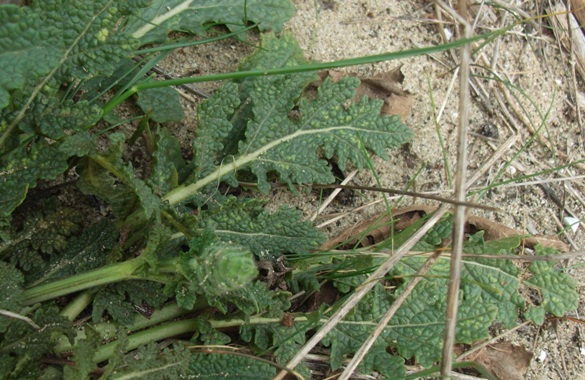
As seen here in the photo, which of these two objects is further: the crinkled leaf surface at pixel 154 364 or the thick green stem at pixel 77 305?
the thick green stem at pixel 77 305

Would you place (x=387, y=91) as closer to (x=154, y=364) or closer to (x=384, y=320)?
(x=384, y=320)

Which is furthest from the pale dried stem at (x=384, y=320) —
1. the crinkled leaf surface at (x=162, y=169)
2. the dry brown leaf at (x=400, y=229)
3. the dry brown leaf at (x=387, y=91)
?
the crinkled leaf surface at (x=162, y=169)

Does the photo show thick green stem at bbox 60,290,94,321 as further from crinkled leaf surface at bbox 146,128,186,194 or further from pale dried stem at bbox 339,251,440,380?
pale dried stem at bbox 339,251,440,380

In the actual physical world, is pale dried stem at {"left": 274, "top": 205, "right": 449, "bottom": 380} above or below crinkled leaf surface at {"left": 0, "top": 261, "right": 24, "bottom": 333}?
below

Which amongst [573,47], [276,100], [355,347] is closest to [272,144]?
[276,100]

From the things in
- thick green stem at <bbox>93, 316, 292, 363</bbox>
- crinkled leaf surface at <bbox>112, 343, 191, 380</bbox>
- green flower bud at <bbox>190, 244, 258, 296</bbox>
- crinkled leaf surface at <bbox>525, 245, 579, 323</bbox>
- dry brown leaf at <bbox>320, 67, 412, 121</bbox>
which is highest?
dry brown leaf at <bbox>320, 67, 412, 121</bbox>

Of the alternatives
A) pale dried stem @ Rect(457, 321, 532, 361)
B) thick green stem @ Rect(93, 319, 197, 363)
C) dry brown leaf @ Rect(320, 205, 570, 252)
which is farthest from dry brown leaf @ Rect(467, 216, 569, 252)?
thick green stem @ Rect(93, 319, 197, 363)

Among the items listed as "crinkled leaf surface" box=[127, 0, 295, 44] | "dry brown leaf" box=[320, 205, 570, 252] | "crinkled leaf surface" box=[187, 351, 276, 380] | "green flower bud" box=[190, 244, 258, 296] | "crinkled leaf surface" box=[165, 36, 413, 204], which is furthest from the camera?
"dry brown leaf" box=[320, 205, 570, 252]

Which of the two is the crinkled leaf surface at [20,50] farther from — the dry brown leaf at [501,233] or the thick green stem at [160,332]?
the dry brown leaf at [501,233]
